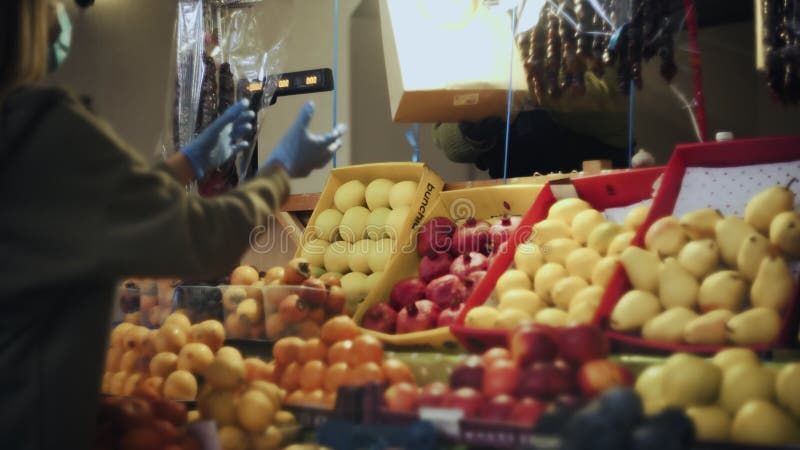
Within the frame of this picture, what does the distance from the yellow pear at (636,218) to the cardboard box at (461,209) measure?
417 millimetres

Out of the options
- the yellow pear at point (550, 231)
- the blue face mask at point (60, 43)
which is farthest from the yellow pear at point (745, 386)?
the blue face mask at point (60, 43)

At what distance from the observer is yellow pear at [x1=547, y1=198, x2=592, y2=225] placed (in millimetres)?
2100

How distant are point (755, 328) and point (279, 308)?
1129mm

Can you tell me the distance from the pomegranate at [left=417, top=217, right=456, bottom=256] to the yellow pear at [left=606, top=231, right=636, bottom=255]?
2.02 feet

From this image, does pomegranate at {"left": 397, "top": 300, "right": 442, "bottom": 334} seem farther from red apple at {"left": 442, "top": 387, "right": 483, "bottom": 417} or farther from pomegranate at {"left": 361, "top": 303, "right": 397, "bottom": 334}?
red apple at {"left": 442, "top": 387, "right": 483, "bottom": 417}

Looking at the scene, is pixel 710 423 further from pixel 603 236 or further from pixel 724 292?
pixel 603 236

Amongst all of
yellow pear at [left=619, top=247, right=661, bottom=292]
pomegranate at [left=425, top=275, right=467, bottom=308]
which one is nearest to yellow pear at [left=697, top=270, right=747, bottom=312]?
yellow pear at [left=619, top=247, right=661, bottom=292]

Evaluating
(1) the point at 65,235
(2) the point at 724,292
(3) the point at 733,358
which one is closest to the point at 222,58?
(1) the point at 65,235

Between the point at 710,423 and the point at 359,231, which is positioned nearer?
the point at 710,423

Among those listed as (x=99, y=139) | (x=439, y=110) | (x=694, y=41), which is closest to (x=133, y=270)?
(x=99, y=139)

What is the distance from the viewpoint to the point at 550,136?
10.4ft

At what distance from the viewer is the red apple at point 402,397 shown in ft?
4.55

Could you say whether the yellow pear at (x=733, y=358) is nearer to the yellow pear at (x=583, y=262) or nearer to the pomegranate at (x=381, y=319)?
the yellow pear at (x=583, y=262)

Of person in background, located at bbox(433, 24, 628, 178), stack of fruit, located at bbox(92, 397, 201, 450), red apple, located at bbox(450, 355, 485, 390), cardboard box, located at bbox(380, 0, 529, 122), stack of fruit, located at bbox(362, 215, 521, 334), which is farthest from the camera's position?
person in background, located at bbox(433, 24, 628, 178)
